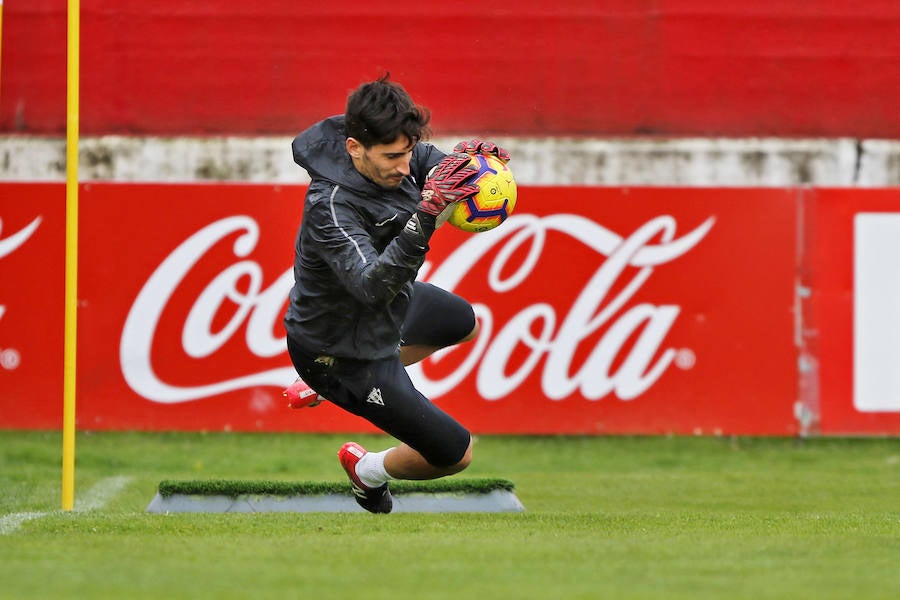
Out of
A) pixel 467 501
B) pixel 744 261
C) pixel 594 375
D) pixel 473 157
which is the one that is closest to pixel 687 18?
pixel 744 261

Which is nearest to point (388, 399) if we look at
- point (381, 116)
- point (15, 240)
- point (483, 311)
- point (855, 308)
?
point (381, 116)

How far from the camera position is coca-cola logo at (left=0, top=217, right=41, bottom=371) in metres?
11.2

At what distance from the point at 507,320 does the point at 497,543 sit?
5.36 metres

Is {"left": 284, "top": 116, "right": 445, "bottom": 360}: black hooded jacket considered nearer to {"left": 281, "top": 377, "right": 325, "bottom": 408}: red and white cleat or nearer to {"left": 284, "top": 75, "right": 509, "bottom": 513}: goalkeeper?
{"left": 284, "top": 75, "right": 509, "bottom": 513}: goalkeeper

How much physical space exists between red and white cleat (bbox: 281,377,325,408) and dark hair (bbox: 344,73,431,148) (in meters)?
1.53

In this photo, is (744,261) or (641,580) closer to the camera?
(641,580)

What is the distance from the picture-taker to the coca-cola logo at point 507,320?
36.6 feet

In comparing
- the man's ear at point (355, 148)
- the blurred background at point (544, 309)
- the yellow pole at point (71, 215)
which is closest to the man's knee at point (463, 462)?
the man's ear at point (355, 148)

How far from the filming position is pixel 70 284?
24.7 feet

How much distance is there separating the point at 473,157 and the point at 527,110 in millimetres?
6425

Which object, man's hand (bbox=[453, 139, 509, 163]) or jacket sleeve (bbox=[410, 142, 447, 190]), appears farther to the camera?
jacket sleeve (bbox=[410, 142, 447, 190])

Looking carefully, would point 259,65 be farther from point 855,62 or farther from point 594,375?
point 855,62

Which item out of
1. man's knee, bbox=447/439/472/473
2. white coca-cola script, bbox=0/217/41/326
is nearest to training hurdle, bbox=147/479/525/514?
man's knee, bbox=447/439/472/473

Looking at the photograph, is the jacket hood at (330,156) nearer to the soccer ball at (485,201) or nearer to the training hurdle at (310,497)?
the soccer ball at (485,201)
